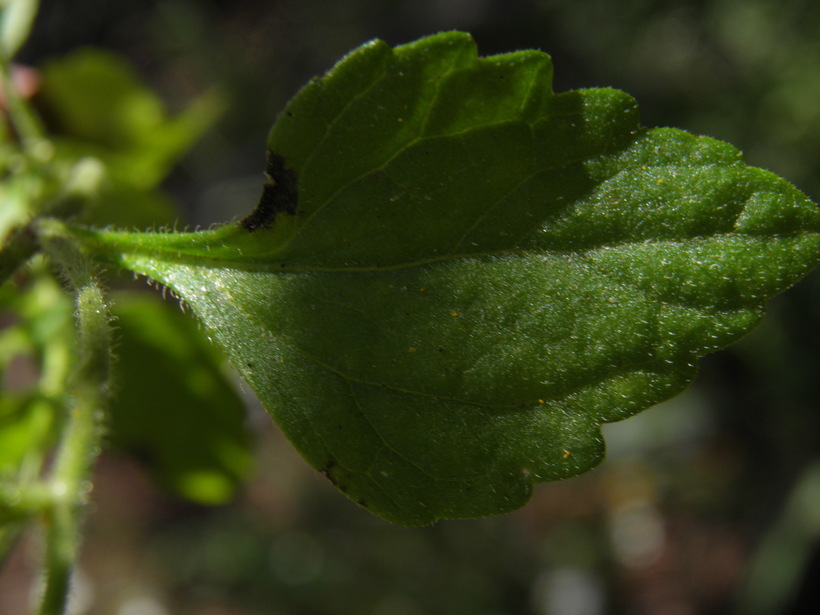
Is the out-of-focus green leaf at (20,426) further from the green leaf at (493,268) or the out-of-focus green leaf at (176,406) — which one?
the green leaf at (493,268)

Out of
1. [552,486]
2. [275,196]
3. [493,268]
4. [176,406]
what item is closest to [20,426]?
[176,406]

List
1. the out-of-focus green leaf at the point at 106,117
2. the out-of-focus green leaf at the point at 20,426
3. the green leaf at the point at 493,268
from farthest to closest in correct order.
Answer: the out-of-focus green leaf at the point at 106,117, the out-of-focus green leaf at the point at 20,426, the green leaf at the point at 493,268

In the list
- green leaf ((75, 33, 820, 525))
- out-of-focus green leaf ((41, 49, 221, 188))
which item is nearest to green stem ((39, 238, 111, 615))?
green leaf ((75, 33, 820, 525))

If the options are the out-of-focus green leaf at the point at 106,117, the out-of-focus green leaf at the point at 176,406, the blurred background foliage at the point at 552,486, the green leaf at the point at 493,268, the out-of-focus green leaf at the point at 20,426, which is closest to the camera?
the green leaf at the point at 493,268

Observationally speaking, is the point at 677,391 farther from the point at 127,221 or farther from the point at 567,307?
the point at 127,221

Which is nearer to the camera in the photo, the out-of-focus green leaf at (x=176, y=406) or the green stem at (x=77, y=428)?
the green stem at (x=77, y=428)

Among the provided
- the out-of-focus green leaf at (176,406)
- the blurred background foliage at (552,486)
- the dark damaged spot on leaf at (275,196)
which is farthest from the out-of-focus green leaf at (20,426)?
the blurred background foliage at (552,486)

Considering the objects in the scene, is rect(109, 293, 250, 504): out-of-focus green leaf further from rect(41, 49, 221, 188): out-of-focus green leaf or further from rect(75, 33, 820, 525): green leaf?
rect(75, 33, 820, 525): green leaf
